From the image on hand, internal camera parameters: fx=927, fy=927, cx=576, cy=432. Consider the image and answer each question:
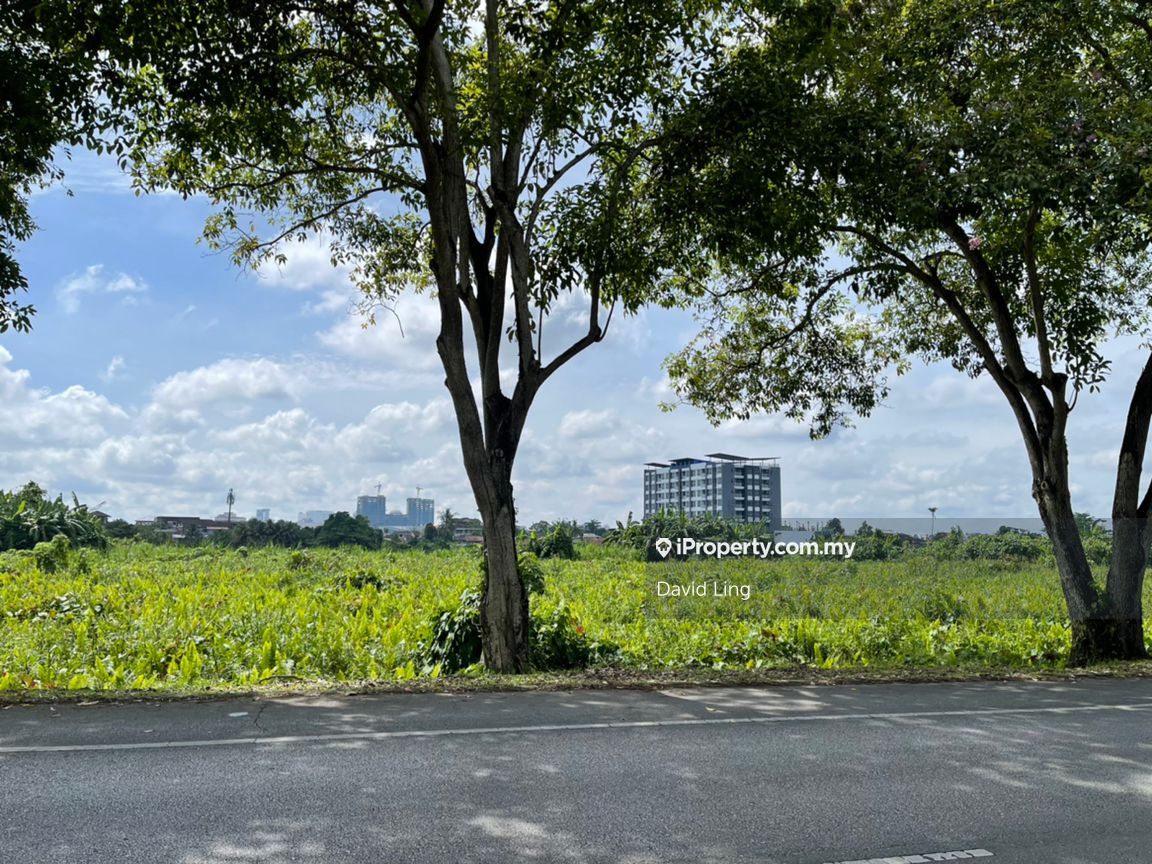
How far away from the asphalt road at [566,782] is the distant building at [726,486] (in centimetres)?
1739

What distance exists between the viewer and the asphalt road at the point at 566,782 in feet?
15.4

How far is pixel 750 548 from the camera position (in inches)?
1101

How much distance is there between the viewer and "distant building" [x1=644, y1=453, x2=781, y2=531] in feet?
85.3

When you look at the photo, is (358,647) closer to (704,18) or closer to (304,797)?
(304,797)

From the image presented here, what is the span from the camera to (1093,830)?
512 centimetres

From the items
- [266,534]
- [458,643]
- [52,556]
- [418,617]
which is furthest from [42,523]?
[458,643]

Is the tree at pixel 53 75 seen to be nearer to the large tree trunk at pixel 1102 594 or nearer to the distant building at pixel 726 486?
the large tree trunk at pixel 1102 594

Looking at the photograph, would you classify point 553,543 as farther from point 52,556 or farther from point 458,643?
point 458,643

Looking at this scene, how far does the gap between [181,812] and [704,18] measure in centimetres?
1112

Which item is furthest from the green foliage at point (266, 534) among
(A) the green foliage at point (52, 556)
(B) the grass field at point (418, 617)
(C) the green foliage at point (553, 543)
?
(A) the green foliage at point (52, 556)

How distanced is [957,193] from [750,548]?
18512mm

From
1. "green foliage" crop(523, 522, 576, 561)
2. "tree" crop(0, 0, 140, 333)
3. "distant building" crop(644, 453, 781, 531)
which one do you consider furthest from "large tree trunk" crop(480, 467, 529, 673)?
"green foliage" crop(523, 522, 576, 561)

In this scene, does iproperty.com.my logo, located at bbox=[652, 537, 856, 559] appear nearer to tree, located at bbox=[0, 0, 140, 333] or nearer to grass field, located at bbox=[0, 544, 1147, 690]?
grass field, located at bbox=[0, 544, 1147, 690]

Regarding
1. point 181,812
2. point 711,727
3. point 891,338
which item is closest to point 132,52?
point 181,812
